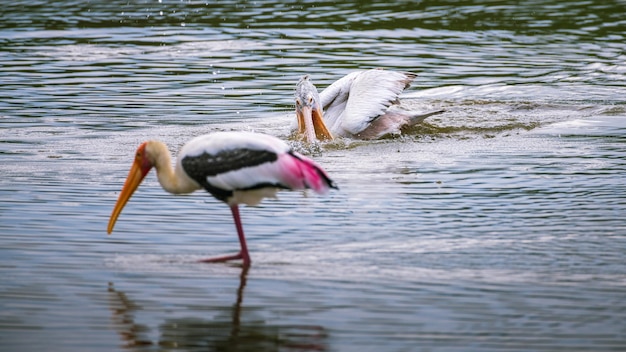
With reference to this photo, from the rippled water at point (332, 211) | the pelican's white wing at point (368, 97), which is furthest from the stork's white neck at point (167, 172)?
the pelican's white wing at point (368, 97)

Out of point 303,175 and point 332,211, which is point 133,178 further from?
point 332,211

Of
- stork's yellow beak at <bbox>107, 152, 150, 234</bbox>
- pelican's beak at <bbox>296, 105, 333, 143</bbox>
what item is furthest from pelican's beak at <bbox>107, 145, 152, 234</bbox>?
pelican's beak at <bbox>296, 105, 333, 143</bbox>

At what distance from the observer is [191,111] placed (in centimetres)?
1242

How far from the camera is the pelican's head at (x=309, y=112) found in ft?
36.1

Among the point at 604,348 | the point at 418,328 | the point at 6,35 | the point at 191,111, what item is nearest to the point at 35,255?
the point at 418,328

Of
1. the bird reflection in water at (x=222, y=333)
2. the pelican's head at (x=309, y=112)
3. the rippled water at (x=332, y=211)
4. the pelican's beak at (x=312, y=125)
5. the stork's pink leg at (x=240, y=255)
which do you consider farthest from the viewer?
the pelican's head at (x=309, y=112)

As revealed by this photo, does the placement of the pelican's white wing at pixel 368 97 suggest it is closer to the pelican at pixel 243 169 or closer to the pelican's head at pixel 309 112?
the pelican's head at pixel 309 112

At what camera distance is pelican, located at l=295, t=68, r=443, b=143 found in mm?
11094

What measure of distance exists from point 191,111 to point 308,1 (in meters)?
9.50

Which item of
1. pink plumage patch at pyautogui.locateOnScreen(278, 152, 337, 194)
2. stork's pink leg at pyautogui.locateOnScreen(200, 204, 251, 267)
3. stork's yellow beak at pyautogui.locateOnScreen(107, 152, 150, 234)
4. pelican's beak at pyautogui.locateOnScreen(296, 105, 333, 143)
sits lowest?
pelican's beak at pyautogui.locateOnScreen(296, 105, 333, 143)

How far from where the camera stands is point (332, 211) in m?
8.22

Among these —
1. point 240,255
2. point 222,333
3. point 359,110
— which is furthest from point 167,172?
point 359,110

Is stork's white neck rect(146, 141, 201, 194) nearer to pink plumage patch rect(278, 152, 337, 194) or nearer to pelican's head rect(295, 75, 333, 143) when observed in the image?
pink plumage patch rect(278, 152, 337, 194)

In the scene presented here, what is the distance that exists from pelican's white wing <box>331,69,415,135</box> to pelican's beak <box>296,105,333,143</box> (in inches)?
6.8
